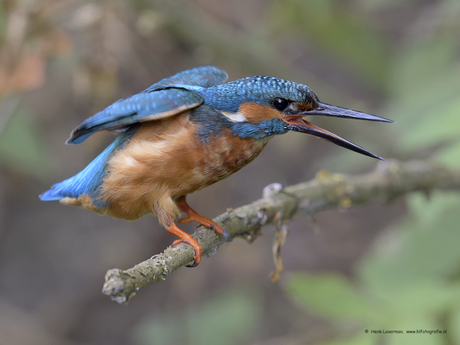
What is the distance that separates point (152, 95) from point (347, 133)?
2327 millimetres

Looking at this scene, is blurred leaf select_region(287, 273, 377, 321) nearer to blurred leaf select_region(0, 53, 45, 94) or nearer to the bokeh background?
the bokeh background

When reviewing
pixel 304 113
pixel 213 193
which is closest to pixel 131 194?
pixel 304 113

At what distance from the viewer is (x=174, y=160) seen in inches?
71.0

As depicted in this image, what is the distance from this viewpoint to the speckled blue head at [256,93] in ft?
5.93

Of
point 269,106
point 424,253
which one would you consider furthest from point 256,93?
point 424,253

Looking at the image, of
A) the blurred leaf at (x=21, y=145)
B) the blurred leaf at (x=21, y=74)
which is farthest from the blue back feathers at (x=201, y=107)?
the blurred leaf at (x=21, y=145)

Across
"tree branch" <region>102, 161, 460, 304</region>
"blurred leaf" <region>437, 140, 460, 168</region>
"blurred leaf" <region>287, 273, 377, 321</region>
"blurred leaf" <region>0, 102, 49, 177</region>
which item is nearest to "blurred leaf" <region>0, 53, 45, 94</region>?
"blurred leaf" <region>0, 102, 49, 177</region>

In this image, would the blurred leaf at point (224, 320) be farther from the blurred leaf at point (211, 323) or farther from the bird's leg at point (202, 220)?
the bird's leg at point (202, 220)

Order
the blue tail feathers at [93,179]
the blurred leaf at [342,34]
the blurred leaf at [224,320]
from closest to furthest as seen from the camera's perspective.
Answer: the blue tail feathers at [93,179] < the blurred leaf at [342,34] < the blurred leaf at [224,320]

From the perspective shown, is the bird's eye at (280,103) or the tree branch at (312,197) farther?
the bird's eye at (280,103)

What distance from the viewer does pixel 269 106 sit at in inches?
73.1

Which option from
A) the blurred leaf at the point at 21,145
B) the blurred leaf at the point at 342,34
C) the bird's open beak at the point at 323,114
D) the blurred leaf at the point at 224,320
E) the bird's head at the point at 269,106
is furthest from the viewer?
the blurred leaf at the point at 224,320

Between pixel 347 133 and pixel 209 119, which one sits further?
pixel 347 133

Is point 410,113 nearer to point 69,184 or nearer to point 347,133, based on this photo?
point 347,133
